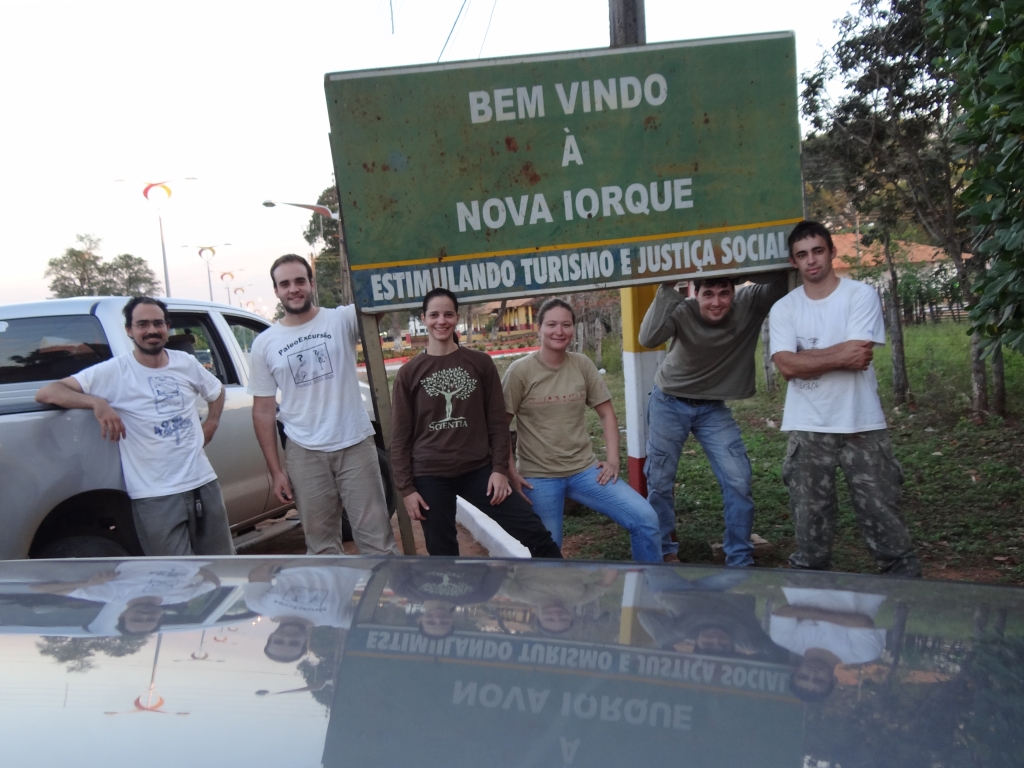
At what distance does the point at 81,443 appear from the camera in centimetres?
436

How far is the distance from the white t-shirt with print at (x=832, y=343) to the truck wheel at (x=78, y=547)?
135 inches

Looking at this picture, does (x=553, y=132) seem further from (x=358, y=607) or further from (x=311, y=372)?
(x=358, y=607)

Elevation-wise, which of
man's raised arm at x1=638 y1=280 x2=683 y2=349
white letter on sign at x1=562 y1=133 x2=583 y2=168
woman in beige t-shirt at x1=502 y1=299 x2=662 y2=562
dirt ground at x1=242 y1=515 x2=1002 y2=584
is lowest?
dirt ground at x1=242 y1=515 x2=1002 y2=584

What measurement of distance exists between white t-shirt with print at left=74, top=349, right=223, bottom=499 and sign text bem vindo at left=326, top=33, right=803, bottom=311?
1178mm

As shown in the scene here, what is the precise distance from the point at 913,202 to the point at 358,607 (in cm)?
930

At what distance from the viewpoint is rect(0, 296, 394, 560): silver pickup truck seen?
418 cm

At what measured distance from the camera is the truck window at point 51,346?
481cm

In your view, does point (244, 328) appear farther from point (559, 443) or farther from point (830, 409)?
point (830, 409)

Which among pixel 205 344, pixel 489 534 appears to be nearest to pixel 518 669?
pixel 489 534

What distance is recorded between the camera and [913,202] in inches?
372

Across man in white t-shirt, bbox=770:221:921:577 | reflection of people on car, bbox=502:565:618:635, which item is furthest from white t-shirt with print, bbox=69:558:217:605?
man in white t-shirt, bbox=770:221:921:577

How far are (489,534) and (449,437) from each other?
2.47 m

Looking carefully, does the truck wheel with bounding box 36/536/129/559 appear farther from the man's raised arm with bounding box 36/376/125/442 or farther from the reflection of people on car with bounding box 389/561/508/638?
the reflection of people on car with bounding box 389/561/508/638

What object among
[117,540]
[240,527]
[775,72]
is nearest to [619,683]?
[775,72]
